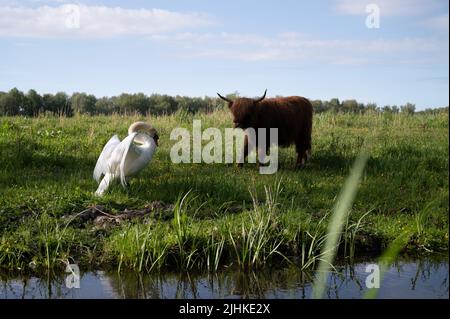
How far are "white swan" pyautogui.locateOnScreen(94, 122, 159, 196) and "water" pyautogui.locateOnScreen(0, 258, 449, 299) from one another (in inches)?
86.4

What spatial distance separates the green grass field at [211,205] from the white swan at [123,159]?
0.21m

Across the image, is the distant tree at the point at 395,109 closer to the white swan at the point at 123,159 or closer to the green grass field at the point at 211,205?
the green grass field at the point at 211,205

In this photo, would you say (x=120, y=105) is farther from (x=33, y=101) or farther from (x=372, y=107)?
(x=372, y=107)

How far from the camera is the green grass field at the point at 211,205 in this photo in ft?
19.2

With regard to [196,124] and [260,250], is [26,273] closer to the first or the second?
[260,250]

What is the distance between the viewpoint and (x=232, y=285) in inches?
210

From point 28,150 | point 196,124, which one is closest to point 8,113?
point 196,124

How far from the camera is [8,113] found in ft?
59.0

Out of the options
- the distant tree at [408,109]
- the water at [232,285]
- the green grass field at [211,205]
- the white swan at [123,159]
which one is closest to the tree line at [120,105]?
the distant tree at [408,109]

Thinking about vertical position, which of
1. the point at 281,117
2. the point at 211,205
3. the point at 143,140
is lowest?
the point at 211,205

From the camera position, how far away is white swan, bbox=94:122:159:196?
7793 mm

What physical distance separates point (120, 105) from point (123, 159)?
16284mm

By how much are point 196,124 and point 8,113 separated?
7274 mm

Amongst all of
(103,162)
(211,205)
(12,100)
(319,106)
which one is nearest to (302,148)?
(211,205)
